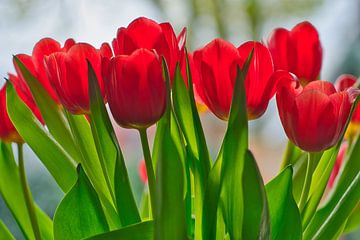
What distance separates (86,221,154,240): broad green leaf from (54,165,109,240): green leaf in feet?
0.12

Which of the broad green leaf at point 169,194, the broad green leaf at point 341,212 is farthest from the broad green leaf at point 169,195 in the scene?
the broad green leaf at point 341,212

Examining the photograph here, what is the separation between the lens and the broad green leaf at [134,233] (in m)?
0.43

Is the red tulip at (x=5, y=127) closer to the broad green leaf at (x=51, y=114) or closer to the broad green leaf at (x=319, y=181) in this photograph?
the broad green leaf at (x=51, y=114)

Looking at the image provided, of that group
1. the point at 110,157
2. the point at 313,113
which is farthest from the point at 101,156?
the point at 313,113

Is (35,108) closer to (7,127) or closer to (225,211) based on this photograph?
(7,127)

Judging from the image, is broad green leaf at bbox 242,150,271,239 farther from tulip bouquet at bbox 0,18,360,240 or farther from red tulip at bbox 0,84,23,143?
red tulip at bbox 0,84,23,143

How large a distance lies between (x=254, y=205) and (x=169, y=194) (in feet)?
0.15

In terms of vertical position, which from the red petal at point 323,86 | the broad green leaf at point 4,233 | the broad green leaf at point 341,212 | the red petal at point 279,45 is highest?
the red petal at point 279,45

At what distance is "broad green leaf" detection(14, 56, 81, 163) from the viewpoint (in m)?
0.49

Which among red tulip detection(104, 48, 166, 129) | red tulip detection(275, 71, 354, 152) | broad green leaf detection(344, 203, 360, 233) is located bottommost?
broad green leaf detection(344, 203, 360, 233)

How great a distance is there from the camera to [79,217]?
47 centimetres

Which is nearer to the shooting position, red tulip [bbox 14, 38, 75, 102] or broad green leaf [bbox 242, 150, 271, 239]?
broad green leaf [bbox 242, 150, 271, 239]

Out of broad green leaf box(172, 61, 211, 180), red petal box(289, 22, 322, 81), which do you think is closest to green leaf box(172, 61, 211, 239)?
broad green leaf box(172, 61, 211, 180)

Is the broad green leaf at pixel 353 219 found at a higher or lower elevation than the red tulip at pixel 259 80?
lower
